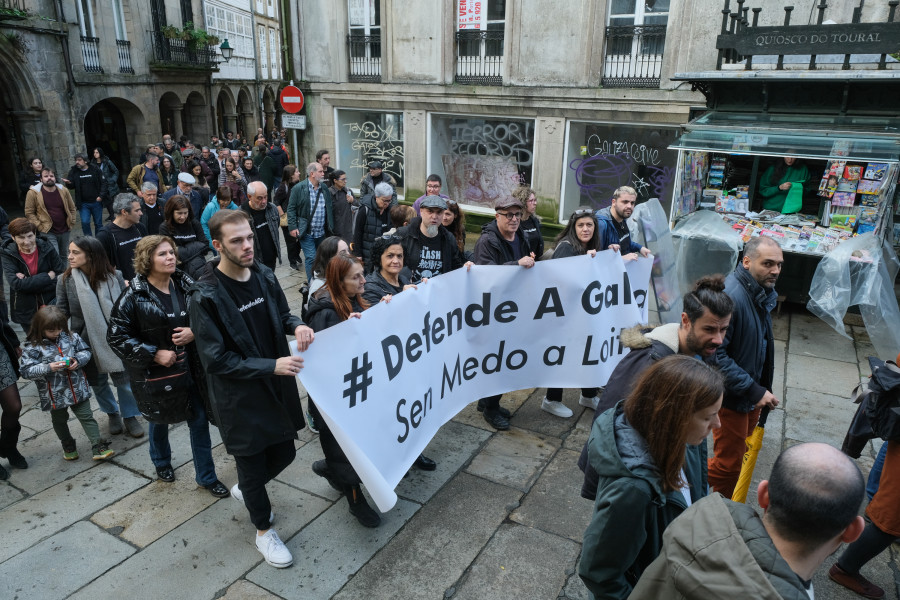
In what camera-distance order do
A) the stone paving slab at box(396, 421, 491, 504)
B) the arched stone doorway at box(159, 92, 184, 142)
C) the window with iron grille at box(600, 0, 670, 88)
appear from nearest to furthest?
the stone paving slab at box(396, 421, 491, 504)
the window with iron grille at box(600, 0, 670, 88)
the arched stone doorway at box(159, 92, 184, 142)

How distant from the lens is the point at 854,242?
762cm

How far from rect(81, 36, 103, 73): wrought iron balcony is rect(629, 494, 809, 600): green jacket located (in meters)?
21.7

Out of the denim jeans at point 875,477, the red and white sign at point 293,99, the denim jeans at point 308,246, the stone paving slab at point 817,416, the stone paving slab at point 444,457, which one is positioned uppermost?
the red and white sign at point 293,99

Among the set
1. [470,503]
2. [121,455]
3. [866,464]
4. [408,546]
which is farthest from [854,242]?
[121,455]

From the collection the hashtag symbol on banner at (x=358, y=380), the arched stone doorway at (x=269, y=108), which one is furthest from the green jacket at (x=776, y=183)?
the arched stone doorway at (x=269, y=108)

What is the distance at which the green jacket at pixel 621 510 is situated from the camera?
207 centimetres

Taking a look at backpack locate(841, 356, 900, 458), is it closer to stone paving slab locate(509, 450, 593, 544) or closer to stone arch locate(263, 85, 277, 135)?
stone paving slab locate(509, 450, 593, 544)

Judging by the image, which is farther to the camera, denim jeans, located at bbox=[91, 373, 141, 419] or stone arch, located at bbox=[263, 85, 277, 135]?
stone arch, located at bbox=[263, 85, 277, 135]

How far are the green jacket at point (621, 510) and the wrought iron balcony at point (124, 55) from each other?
897 inches

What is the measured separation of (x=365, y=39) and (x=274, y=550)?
12294 mm

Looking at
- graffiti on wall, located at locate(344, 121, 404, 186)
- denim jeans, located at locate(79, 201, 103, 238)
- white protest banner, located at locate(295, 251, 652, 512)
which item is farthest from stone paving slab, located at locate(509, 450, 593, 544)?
denim jeans, located at locate(79, 201, 103, 238)

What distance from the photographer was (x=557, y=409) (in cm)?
552

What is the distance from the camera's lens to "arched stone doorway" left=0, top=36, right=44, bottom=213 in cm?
1605

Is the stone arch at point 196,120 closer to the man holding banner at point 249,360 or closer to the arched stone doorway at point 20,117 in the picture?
the arched stone doorway at point 20,117
